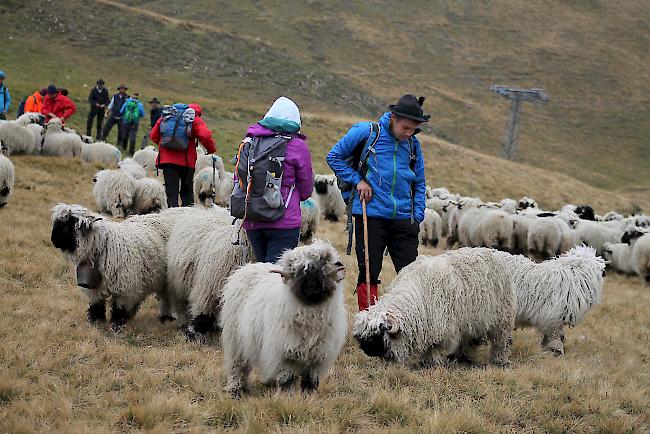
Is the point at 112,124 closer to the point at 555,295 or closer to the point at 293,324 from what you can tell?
the point at 555,295

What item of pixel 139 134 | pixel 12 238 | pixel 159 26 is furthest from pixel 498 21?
pixel 12 238

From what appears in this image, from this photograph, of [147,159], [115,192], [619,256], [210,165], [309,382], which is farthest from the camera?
[147,159]

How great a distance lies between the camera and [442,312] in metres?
6.87

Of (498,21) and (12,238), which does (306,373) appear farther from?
(498,21)

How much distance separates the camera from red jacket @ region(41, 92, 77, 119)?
2048 centimetres

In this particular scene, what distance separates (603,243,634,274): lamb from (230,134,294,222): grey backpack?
12.7 m

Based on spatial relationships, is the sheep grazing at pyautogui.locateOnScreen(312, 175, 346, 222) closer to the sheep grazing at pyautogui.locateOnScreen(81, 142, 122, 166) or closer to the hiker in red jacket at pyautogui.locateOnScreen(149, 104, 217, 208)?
the sheep grazing at pyautogui.locateOnScreen(81, 142, 122, 166)

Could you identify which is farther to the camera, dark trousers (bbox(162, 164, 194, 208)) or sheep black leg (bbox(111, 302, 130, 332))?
dark trousers (bbox(162, 164, 194, 208))

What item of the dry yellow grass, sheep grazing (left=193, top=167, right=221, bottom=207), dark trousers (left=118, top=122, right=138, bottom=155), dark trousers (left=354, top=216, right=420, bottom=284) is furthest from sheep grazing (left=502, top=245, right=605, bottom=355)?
dark trousers (left=118, top=122, right=138, bottom=155)

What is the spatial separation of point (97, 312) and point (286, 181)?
111 inches

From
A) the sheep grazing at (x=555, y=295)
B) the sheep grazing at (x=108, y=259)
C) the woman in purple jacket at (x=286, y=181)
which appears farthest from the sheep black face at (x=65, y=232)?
the sheep grazing at (x=555, y=295)

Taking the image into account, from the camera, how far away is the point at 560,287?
823 cm

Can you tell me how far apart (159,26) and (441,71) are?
3481cm

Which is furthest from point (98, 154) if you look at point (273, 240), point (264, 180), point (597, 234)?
point (597, 234)
